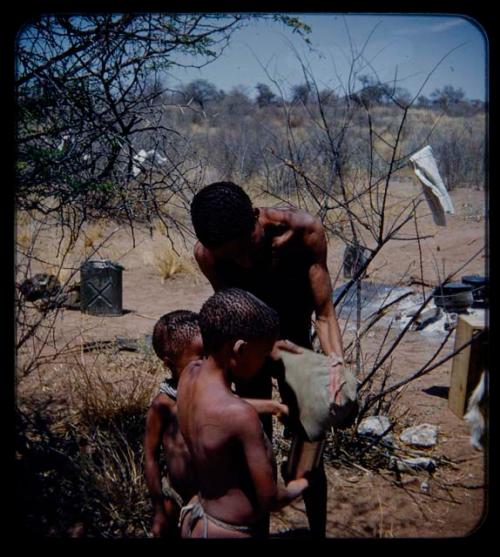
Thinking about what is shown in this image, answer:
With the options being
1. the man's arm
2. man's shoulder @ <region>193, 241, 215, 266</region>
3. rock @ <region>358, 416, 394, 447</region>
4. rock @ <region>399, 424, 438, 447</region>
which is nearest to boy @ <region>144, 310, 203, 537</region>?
man's shoulder @ <region>193, 241, 215, 266</region>

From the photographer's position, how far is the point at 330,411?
2.16 m

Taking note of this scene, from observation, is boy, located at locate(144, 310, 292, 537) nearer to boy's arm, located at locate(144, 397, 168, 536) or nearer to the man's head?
boy's arm, located at locate(144, 397, 168, 536)

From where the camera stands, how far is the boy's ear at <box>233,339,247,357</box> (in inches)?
80.5

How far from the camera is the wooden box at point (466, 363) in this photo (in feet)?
13.3

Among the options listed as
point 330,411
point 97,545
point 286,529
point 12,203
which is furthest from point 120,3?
point 286,529

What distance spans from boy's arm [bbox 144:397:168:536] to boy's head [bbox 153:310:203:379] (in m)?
0.17

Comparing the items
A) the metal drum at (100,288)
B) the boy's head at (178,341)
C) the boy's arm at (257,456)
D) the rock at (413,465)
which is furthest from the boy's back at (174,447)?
the metal drum at (100,288)

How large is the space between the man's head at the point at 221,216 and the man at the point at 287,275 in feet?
0.07

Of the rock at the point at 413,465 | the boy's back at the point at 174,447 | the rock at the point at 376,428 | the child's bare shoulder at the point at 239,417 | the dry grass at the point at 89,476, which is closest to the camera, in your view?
the child's bare shoulder at the point at 239,417

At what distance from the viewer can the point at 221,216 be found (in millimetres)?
2439

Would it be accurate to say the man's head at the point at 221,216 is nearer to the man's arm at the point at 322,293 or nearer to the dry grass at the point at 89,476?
the man's arm at the point at 322,293

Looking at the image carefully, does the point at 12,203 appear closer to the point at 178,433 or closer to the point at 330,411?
the point at 178,433

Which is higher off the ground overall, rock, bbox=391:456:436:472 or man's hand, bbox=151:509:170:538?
man's hand, bbox=151:509:170:538

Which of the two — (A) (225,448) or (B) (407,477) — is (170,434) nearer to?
(A) (225,448)
